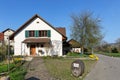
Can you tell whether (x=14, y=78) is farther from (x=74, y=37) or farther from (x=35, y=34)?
(x=74, y=37)

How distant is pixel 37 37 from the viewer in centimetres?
3678

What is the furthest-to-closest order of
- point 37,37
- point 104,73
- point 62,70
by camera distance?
1. point 37,37
2. point 62,70
3. point 104,73

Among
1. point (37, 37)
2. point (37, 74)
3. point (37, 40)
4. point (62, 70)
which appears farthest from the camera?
point (37, 37)

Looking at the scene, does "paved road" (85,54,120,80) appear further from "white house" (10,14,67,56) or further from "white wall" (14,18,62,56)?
"white wall" (14,18,62,56)

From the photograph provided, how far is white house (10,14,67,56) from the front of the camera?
120 ft

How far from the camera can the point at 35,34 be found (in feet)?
121

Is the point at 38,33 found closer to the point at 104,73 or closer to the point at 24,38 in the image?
the point at 24,38

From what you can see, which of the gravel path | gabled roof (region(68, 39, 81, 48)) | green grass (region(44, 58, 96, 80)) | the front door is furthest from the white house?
the gravel path

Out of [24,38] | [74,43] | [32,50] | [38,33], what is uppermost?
[38,33]

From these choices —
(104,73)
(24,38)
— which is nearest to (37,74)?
(104,73)

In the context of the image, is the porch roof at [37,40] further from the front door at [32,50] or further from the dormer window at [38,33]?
the front door at [32,50]

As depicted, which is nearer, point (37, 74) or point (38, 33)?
point (37, 74)

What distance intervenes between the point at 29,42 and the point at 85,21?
15585 mm

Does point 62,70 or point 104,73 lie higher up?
point 62,70
